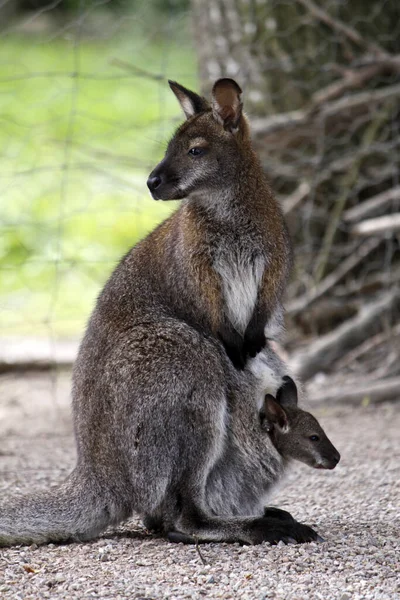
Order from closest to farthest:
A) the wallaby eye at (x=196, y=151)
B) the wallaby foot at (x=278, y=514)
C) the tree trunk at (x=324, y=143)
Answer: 1. the wallaby foot at (x=278, y=514)
2. the wallaby eye at (x=196, y=151)
3. the tree trunk at (x=324, y=143)

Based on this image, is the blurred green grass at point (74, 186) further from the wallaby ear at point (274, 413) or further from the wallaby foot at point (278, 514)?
the wallaby foot at point (278, 514)

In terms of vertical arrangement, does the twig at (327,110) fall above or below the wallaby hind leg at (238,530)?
above

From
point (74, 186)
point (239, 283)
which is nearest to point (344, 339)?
point (239, 283)

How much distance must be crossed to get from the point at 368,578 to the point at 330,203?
16.5 feet

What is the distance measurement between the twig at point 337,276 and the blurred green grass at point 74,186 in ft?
4.97

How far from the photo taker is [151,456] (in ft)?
12.6

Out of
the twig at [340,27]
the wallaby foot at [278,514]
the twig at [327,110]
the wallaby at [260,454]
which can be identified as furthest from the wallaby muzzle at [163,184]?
the twig at [340,27]

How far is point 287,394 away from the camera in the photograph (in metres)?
4.32

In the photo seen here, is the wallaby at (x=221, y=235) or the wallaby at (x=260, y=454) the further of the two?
the wallaby at (x=221, y=235)

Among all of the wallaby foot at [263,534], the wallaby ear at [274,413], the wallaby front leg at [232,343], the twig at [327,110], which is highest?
the twig at [327,110]

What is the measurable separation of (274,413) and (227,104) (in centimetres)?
137

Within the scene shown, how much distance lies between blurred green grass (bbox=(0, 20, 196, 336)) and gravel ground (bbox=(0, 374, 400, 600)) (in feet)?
10.6

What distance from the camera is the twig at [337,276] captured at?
26.0ft

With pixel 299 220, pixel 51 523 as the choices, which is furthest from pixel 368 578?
pixel 299 220
